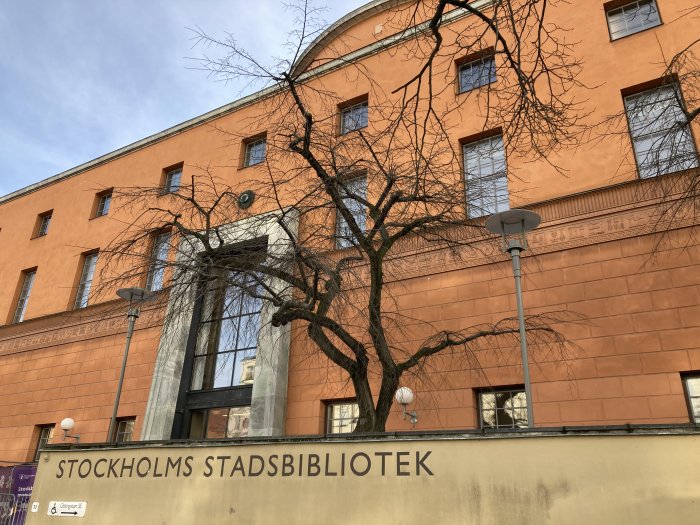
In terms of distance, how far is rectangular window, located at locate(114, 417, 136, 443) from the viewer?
15766mm

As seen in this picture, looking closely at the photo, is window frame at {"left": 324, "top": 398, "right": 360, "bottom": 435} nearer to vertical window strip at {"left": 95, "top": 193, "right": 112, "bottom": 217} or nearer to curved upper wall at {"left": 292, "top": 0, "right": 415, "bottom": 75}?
curved upper wall at {"left": 292, "top": 0, "right": 415, "bottom": 75}

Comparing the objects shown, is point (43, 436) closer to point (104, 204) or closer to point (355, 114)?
point (104, 204)

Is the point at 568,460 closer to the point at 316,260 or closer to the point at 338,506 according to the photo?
the point at 338,506

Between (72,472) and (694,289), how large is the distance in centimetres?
1033

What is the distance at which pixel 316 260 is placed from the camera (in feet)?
31.6

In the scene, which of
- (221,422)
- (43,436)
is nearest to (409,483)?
(221,422)

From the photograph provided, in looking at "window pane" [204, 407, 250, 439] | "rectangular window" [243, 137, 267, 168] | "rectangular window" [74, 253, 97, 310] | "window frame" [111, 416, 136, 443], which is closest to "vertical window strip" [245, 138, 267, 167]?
"rectangular window" [243, 137, 267, 168]

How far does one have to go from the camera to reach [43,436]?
57.6ft

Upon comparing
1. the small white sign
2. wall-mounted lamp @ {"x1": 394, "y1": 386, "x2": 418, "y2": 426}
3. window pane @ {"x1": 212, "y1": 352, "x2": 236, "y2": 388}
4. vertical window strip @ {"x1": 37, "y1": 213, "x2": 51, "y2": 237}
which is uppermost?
vertical window strip @ {"x1": 37, "y1": 213, "x2": 51, "y2": 237}

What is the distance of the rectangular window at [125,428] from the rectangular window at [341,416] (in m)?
6.26

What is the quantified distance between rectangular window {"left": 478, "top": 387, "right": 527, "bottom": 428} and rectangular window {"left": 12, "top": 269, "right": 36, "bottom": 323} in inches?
693

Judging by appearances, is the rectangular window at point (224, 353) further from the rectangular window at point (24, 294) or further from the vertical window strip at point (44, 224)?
the vertical window strip at point (44, 224)

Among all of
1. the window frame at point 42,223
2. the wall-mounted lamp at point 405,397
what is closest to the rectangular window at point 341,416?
the wall-mounted lamp at point 405,397

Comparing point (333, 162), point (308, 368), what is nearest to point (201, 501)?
point (333, 162)
